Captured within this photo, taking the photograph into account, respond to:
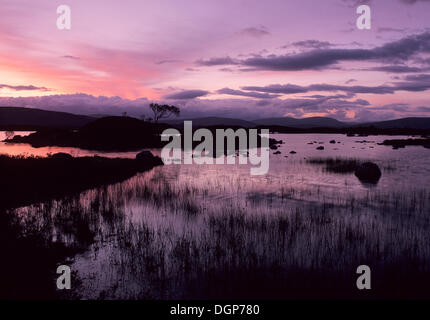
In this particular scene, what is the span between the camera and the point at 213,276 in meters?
9.45

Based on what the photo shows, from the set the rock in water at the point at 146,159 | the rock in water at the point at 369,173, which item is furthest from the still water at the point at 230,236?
the rock in water at the point at 146,159

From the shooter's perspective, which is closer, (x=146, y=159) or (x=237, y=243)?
(x=237, y=243)

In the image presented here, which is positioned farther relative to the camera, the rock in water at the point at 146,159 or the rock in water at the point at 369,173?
the rock in water at the point at 146,159

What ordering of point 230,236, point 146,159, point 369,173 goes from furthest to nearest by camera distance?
point 146,159 → point 369,173 → point 230,236

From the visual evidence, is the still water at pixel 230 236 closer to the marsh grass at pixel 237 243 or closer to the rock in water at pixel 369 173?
the marsh grass at pixel 237 243

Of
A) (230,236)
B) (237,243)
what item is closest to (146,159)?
(230,236)

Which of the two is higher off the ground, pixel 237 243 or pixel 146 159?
pixel 146 159

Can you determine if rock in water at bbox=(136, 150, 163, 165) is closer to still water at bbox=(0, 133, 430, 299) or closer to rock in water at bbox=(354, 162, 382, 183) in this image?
still water at bbox=(0, 133, 430, 299)

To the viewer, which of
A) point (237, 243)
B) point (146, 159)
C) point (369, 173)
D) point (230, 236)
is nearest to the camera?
point (237, 243)

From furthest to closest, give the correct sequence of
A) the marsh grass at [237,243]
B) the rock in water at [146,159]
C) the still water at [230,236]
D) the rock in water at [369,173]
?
the rock in water at [146,159]
the rock in water at [369,173]
the still water at [230,236]
the marsh grass at [237,243]

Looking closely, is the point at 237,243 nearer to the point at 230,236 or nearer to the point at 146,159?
the point at 230,236

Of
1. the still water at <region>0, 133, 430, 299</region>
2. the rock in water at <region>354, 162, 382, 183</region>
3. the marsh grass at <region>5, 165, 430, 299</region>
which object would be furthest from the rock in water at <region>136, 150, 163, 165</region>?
the rock in water at <region>354, 162, 382, 183</region>
